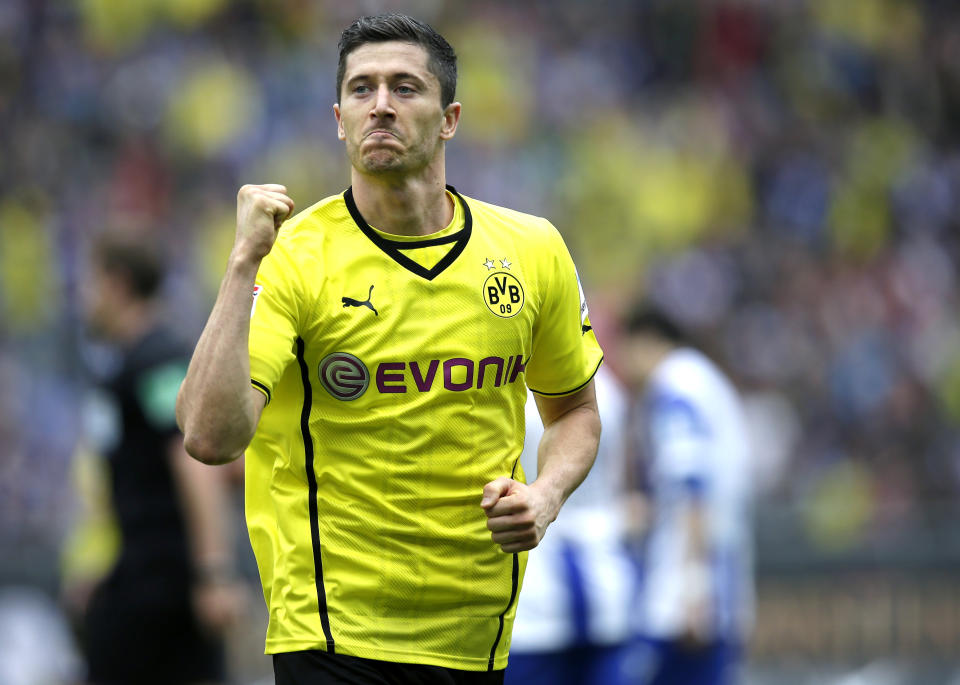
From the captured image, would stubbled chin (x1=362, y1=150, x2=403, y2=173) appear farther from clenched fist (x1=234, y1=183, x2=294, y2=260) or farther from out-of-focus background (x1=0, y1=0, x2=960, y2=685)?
out-of-focus background (x1=0, y1=0, x2=960, y2=685)

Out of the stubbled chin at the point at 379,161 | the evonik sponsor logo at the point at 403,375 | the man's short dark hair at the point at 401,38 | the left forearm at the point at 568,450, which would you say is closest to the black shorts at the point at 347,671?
the left forearm at the point at 568,450

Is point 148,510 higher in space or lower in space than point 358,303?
lower

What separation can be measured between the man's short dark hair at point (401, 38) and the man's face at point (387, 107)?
17mm

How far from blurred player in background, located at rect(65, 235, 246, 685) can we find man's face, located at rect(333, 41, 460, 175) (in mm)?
3080

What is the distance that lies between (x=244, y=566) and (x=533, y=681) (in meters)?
4.41

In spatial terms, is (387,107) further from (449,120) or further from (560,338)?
(560,338)

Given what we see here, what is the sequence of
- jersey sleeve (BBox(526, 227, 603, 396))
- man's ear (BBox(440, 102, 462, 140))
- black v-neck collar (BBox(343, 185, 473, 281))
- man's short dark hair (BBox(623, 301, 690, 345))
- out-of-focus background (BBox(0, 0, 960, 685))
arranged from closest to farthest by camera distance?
black v-neck collar (BBox(343, 185, 473, 281)) < man's ear (BBox(440, 102, 462, 140)) < jersey sleeve (BBox(526, 227, 603, 396)) < man's short dark hair (BBox(623, 301, 690, 345)) < out-of-focus background (BBox(0, 0, 960, 685))

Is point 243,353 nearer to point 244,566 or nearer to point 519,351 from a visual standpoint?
point 519,351

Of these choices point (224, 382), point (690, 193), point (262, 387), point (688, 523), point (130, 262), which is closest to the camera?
point (224, 382)

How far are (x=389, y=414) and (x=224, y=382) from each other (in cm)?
54

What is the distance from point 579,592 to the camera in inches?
255

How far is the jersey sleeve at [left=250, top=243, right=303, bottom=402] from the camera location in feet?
11.9

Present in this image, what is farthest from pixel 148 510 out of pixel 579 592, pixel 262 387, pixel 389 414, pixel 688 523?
pixel 262 387

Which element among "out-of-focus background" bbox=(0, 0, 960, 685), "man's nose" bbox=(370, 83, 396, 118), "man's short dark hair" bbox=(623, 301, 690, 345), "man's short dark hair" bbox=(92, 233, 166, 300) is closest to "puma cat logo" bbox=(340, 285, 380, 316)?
"man's nose" bbox=(370, 83, 396, 118)
